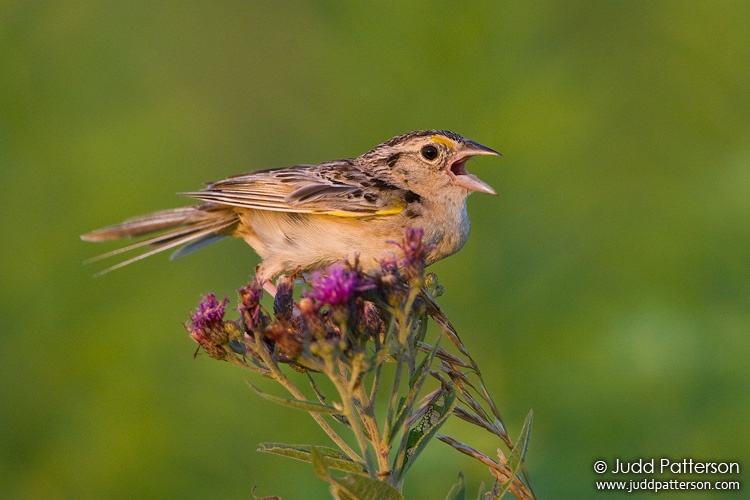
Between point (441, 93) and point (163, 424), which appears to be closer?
point (163, 424)

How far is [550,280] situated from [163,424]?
2526mm

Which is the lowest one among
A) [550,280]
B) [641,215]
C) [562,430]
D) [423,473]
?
[423,473]

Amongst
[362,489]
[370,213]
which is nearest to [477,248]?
[370,213]

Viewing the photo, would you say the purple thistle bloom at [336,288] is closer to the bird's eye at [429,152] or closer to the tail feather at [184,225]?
the bird's eye at [429,152]

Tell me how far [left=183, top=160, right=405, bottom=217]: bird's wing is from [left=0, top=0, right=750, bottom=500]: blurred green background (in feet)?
3.74

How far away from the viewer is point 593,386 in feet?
16.8

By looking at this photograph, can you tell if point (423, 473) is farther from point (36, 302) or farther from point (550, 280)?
point (36, 302)

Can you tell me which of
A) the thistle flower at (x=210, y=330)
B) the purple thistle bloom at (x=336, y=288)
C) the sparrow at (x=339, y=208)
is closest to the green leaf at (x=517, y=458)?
the purple thistle bloom at (x=336, y=288)

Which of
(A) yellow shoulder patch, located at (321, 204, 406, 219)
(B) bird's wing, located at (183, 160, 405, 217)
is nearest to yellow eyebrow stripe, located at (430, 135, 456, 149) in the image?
(B) bird's wing, located at (183, 160, 405, 217)

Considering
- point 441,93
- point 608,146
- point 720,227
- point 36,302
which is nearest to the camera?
point 720,227

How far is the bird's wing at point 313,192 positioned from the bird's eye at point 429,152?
256 mm

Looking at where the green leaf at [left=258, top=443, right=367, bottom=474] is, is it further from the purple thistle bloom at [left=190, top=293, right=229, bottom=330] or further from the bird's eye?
the bird's eye

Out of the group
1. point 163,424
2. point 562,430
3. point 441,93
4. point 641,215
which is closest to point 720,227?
point 641,215

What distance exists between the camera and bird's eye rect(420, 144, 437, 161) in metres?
5.08
